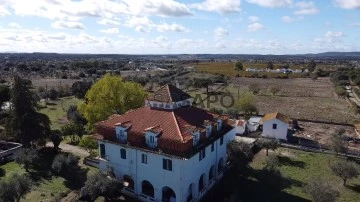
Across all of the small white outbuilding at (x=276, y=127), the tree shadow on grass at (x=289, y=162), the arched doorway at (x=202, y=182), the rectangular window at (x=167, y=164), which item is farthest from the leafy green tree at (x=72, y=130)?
the small white outbuilding at (x=276, y=127)

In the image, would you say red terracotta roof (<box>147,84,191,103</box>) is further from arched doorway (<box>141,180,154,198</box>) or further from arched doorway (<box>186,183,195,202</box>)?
arched doorway (<box>186,183,195,202</box>)

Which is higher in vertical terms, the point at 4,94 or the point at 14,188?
the point at 4,94

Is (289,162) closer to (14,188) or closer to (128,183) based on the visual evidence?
(128,183)

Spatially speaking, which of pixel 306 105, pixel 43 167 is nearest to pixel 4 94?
pixel 43 167

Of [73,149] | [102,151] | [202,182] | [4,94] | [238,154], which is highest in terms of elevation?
[4,94]

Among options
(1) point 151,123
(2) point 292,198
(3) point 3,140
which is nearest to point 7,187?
(1) point 151,123

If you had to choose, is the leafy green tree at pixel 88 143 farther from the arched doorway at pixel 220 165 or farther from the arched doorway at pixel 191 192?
the arched doorway at pixel 220 165

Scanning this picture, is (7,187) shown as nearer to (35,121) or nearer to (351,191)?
(35,121)
